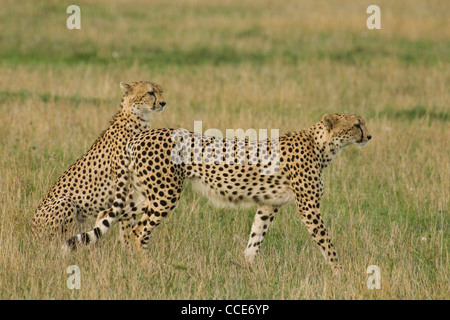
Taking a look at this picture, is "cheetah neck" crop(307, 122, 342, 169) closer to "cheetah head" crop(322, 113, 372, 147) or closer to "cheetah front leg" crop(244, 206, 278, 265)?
"cheetah head" crop(322, 113, 372, 147)

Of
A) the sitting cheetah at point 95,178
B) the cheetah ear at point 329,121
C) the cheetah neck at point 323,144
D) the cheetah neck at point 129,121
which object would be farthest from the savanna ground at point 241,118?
the cheetah ear at point 329,121

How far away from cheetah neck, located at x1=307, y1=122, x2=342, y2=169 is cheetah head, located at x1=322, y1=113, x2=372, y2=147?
2cm

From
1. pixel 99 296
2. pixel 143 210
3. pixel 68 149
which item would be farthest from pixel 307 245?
pixel 68 149

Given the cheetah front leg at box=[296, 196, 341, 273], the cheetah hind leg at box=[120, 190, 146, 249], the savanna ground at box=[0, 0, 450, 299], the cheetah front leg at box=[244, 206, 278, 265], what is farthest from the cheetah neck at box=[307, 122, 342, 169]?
the cheetah hind leg at box=[120, 190, 146, 249]

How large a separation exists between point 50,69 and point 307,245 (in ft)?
25.2

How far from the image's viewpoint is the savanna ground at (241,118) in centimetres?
503

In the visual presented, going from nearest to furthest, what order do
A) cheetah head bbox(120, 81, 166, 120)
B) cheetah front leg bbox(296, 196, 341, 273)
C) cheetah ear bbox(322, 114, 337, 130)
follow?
cheetah front leg bbox(296, 196, 341, 273) < cheetah ear bbox(322, 114, 337, 130) < cheetah head bbox(120, 81, 166, 120)

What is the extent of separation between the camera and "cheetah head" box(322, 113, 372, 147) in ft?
17.8

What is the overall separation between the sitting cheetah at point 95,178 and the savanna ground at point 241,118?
22 centimetres

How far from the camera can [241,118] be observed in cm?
926

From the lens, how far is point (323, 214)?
649 centimetres

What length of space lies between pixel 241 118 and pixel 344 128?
3883mm

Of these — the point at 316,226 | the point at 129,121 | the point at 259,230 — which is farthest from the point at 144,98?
the point at 316,226

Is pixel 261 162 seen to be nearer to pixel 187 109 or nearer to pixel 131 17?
pixel 187 109
